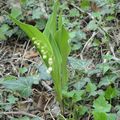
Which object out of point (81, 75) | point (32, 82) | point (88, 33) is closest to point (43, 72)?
point (32, 82)

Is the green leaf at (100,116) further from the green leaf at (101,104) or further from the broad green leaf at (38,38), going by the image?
the broad green leaf at (38,38)

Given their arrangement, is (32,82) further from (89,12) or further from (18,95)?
(89,12)

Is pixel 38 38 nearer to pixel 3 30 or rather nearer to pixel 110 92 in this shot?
pixel 110 92

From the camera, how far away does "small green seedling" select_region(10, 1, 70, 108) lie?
1.47m

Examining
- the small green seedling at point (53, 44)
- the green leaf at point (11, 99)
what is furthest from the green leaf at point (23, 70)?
the small green seedling at point (53, 44)

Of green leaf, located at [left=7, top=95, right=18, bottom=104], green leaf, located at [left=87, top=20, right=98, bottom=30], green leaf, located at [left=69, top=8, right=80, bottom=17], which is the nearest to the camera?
green leaf, located at [left=7, top=95, right=18, bottom=104]

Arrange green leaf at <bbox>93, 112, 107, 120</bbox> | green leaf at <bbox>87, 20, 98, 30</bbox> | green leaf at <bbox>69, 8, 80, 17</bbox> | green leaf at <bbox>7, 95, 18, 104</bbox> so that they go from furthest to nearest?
green leaf at <bbox>69, 8, 80, 17</bbox> → green leaf at <bbox>87, 20, 98, 30</bbox> → green leaf at <bbox>7, 95, 18, 104</bbox> → green leaf at <bbox>93, 112, 107, 120</bbox>

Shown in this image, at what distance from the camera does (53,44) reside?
60.6 inches

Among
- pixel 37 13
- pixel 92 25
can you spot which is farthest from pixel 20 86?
pixel 37 13

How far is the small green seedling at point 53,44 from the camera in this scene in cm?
147

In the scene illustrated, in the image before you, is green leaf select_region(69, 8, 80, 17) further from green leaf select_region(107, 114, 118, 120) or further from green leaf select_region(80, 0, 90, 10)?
green leaf select_region(107, 114, 118, 120)

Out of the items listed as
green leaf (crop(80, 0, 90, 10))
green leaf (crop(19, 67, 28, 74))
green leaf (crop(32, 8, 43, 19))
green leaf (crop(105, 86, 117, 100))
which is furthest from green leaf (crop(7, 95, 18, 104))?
green leaf (crop(80, 0, 90, 10))

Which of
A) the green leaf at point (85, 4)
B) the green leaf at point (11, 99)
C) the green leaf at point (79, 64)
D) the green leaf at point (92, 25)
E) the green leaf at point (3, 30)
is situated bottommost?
the green leaf at point (11, 99)

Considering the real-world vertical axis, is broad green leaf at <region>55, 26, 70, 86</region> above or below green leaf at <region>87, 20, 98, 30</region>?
above
